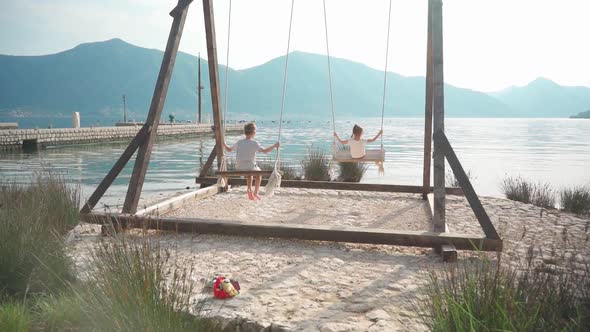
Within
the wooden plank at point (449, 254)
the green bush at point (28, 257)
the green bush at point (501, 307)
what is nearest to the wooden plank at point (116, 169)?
the green bush at point (28, 257)

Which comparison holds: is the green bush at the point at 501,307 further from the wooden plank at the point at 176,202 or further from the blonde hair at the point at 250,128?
the blonde hair at the point at 250,128

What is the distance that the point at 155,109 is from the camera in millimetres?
5469

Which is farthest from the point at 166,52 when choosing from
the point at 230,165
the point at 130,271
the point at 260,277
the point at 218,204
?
the point at 230,165

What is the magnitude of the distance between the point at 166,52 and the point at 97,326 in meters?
3.75

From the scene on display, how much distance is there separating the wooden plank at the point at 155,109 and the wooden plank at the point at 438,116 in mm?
2947

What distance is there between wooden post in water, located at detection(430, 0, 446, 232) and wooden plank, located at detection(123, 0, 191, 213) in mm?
2948

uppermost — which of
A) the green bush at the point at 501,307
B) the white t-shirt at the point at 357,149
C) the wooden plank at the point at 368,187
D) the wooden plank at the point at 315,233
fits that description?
the white t-shirt at the point at 357,149

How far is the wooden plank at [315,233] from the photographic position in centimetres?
420

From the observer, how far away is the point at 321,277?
11.8 ft

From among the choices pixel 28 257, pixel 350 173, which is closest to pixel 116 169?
pixel 28 257

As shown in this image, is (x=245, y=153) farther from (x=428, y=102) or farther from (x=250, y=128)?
(x=428, y=102)

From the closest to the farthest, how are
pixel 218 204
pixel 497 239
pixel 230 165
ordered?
pixel 497 239, pixel 218 204, pixel 230 165

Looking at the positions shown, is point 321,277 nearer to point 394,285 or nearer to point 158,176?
point 394,285

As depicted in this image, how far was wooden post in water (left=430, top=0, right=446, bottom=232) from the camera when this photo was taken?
4539 mm
